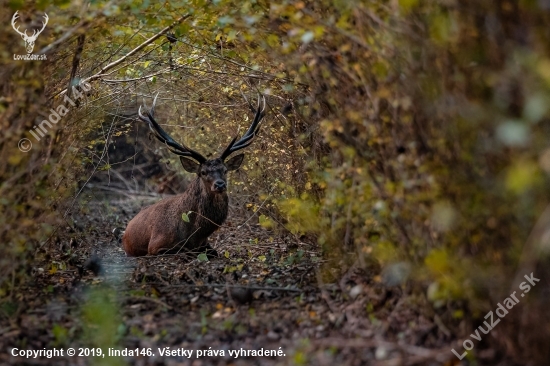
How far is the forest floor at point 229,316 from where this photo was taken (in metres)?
3.96

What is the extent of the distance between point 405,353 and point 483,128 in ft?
4.20

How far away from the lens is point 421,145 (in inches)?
148

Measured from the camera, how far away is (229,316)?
5.07 meters

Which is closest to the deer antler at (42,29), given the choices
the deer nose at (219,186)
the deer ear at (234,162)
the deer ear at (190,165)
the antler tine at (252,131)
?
the antler tine at (252,131)

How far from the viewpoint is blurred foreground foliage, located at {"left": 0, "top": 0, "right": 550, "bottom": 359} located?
3035mm

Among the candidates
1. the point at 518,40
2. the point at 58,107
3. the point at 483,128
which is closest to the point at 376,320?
the point at 483,128

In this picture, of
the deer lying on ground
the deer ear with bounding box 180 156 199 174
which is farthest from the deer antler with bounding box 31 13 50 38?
the deer ear with bounding box 180 156 199 174

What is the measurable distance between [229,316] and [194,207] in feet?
13.2

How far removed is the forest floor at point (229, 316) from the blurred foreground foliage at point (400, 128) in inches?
8.9

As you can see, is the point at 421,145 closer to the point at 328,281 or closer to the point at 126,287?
the point at 328,281
